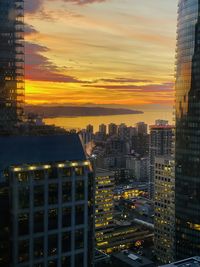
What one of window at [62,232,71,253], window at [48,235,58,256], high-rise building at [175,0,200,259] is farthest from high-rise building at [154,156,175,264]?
window at [48,235,58,256]

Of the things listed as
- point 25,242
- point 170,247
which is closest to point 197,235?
point 170,247

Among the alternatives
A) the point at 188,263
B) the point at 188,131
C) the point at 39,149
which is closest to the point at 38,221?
the point at 39,149

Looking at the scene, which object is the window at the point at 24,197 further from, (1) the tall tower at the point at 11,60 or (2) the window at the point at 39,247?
(1) the tall tower at the point at 11,60

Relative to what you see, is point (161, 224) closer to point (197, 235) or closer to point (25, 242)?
point (197, 235)

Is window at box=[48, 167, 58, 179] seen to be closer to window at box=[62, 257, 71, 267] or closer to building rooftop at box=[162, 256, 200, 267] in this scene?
window at box=[62, 257, 71, 267]

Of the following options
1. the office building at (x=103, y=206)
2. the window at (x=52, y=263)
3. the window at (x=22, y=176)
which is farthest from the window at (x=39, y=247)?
the office building at (x=103, y=206)
